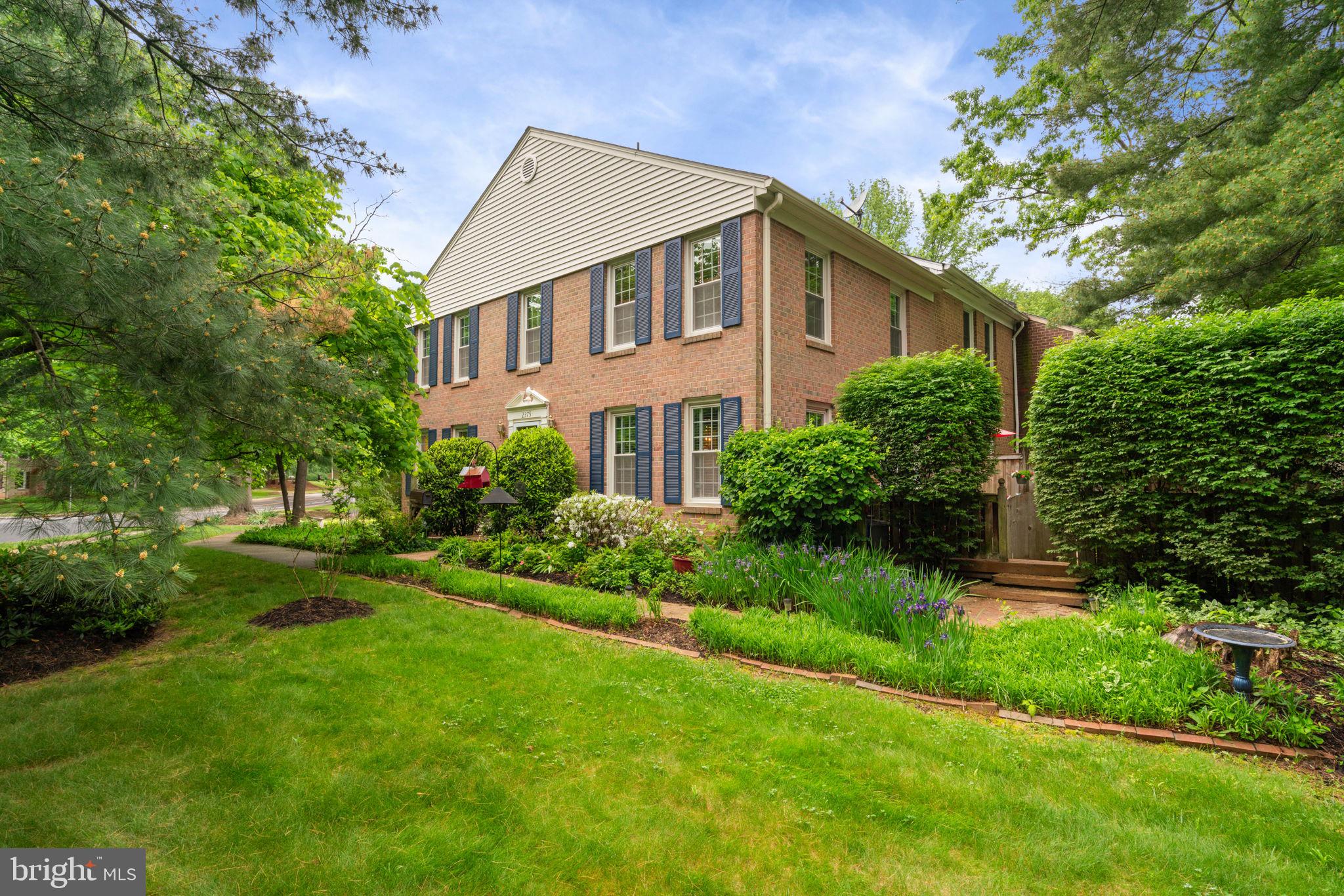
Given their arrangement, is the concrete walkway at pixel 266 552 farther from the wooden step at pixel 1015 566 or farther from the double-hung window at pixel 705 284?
the wooden step at pixel 1015 566

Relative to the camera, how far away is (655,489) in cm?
1043

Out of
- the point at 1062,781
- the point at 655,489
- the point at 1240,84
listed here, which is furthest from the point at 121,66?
the point at 1240,84

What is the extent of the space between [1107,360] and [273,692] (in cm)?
807

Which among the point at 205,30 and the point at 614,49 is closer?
the point at 205,30

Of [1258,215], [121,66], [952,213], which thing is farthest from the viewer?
[952,213]

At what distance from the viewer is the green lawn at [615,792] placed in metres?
2.33

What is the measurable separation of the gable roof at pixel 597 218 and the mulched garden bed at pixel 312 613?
7.25m

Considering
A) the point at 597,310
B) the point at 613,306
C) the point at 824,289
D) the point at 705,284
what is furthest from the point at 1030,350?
the point at 597,310

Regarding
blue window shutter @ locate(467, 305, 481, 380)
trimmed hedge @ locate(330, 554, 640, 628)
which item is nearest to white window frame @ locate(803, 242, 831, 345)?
trimmed hedge @ locate(330, 554, 640, 628)

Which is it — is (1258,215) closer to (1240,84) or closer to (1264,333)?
(1240,84)

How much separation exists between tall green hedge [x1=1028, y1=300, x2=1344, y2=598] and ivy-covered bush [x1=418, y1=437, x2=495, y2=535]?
9921 mm

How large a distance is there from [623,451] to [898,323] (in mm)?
6478

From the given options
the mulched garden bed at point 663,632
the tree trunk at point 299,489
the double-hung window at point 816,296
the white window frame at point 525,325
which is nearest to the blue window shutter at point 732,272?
the double-hung window at point 816,296

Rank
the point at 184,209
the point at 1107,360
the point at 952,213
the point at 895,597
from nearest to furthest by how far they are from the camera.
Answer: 1. the point at 184,209
2. the point at 895,597
3. the point at 1107,360
4. the point at 952,213
